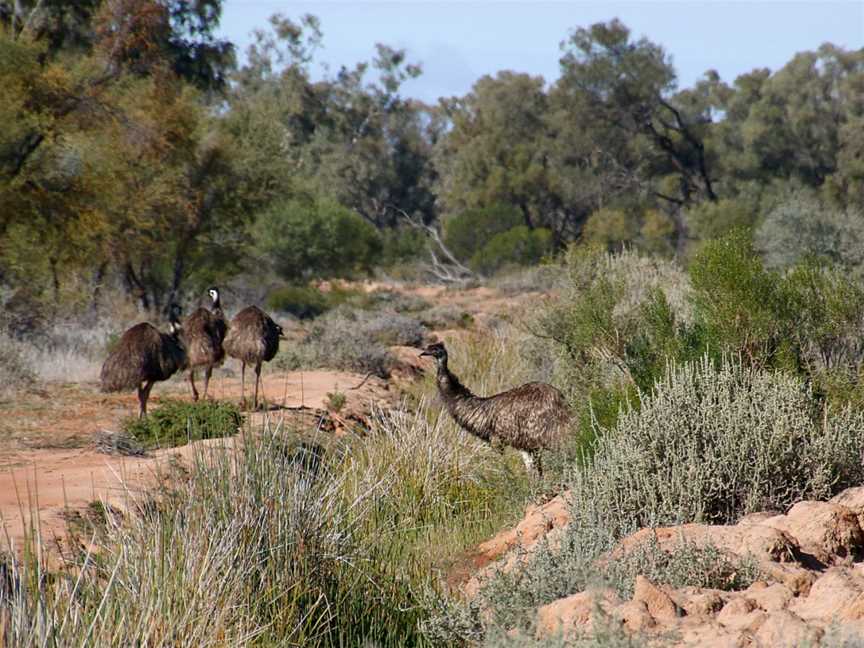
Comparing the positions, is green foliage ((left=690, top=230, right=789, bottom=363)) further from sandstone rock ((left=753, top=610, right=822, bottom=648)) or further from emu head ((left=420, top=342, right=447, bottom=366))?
sandstone rock ((left=753, top=610, right=822, bottom=648))

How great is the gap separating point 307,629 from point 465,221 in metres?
39.9

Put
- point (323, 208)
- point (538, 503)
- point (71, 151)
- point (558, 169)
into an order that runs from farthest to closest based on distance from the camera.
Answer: point (558, 169), point (323, 208), point (71, 151), point (538, 503)

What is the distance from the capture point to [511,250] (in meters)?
43.1

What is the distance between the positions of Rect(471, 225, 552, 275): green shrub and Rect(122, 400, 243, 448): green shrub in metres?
30.8

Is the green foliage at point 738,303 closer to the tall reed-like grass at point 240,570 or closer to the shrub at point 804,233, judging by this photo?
the tall reed-like grass at point 240,570

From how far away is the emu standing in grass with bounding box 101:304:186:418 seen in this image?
521 inches

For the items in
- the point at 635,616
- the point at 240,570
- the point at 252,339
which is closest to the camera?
the point at 635,616

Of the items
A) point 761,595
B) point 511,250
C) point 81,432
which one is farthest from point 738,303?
point 511,250

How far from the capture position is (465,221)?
45750mm

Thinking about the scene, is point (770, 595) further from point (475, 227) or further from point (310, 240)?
point (475, 227)

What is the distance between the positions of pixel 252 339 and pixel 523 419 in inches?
218

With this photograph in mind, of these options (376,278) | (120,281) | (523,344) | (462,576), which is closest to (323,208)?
(376,278)

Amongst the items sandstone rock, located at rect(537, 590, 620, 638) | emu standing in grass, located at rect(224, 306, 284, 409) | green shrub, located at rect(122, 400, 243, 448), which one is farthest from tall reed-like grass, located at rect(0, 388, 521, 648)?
emu standing in grass, located at rect(224, 306, 284, 409)

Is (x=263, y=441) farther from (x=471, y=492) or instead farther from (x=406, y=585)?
(x=471, y=492)
